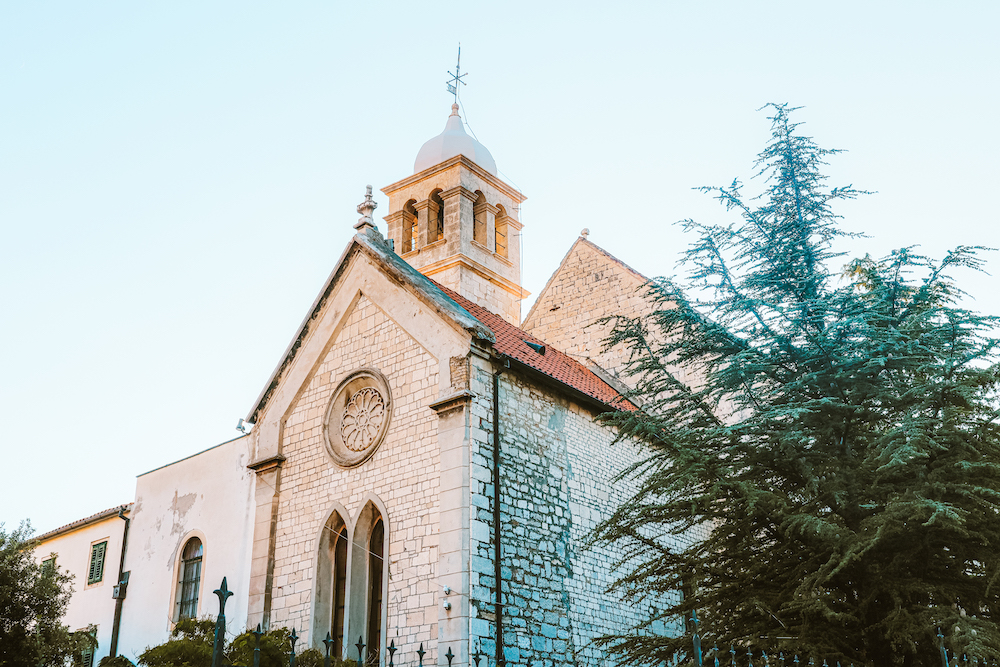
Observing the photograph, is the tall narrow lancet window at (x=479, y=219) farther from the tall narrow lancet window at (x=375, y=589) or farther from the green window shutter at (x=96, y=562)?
the green window shutter at (x=96, y=562)

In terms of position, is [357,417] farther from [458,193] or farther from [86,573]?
[458,193]

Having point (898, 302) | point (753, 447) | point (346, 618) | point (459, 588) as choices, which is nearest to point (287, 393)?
point (346, 618)

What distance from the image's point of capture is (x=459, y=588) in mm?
11477

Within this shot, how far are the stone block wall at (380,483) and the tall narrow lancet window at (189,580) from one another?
2.57 m

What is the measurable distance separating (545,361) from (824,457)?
6409mm

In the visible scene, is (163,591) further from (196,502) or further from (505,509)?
(505,509)

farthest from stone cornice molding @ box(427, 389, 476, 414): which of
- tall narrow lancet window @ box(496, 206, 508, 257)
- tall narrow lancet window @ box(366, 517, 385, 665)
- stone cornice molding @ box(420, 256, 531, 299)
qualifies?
tall narrow lancet window @ box(496, 206, 508, 257)

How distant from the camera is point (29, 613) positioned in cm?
1295

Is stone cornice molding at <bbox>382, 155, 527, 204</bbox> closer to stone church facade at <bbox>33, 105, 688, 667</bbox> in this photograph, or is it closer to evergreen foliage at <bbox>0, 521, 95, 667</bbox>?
stone church facade at <bbox>33, 105, 688, 667</bbox>

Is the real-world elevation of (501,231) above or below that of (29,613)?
above

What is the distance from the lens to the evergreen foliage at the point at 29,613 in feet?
40.6

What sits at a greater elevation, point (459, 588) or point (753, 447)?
point (753, 447)

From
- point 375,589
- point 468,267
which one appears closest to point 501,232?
point 468,267

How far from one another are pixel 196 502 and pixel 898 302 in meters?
12.7
